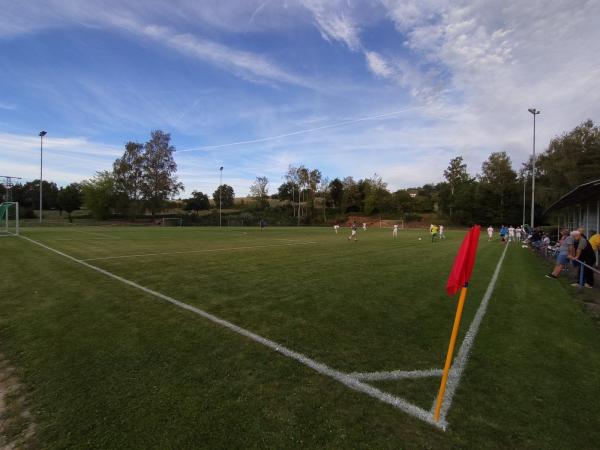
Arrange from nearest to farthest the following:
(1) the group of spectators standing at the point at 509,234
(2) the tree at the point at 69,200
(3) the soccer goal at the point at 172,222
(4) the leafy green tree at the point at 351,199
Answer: (1) the group of spectators standing at the point at 509,234 < (3) the soccer goal at the point at 172,222 < (2) the tree at the point at 69,200 < (4) the leafy green tree at the point at 351,199

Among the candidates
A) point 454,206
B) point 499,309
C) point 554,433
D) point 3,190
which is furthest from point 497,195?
point 3,190

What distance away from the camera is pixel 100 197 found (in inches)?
2753

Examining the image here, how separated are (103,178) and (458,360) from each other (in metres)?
84.3

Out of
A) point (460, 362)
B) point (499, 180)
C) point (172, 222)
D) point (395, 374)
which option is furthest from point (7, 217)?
point (499, 180)

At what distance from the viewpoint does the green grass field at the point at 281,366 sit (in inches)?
109

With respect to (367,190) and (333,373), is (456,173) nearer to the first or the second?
(367,190)

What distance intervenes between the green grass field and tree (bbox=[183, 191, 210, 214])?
318ft

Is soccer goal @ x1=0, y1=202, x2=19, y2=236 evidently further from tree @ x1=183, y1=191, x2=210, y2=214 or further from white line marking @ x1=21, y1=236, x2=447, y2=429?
tree @ x1=183, y1=191, x2=210, y2=214

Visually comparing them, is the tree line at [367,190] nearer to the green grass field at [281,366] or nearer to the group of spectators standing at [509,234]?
the group of spectators standing at [509,234]

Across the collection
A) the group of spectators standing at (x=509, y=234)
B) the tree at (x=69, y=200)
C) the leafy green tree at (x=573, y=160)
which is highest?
the leafy green tree at (x=573, y=160)

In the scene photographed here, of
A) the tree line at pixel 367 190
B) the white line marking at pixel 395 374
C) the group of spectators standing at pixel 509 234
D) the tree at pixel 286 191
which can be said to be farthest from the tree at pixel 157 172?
the white line marking at pixel 395 374

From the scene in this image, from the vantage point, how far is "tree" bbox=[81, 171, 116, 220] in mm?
69562

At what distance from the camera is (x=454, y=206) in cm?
7006

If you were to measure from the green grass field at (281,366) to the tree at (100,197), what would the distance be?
70.5 meters
